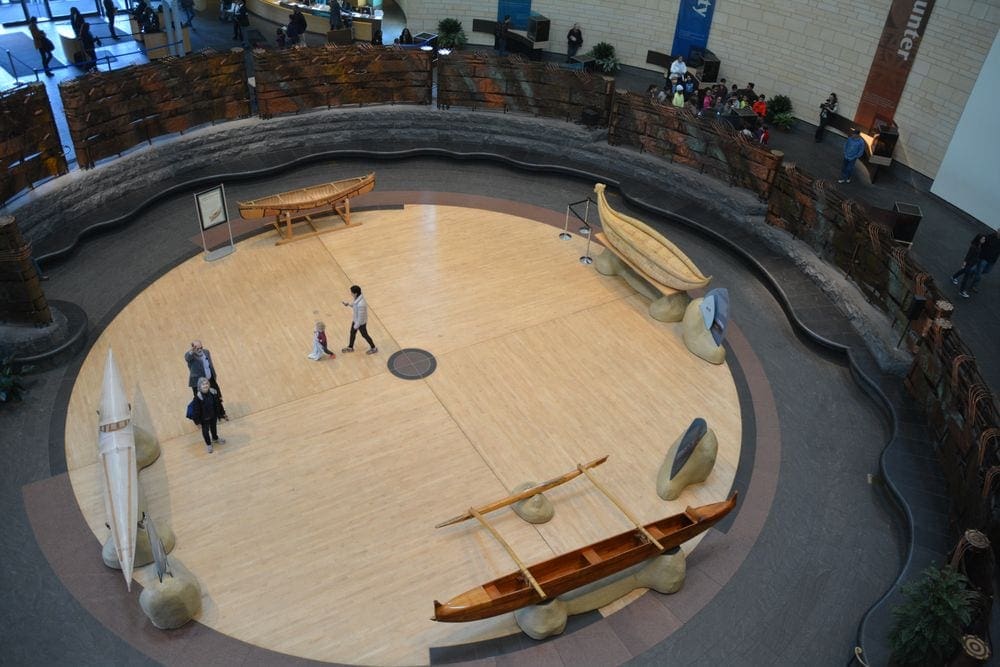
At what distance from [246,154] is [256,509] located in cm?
1180

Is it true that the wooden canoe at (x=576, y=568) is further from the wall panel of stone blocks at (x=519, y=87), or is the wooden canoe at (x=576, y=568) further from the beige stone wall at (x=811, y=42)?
the beige stone wall at (x=811, y=42)

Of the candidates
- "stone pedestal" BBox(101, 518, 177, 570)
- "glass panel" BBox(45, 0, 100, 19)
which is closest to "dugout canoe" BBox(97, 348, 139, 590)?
"stone pedestal" BBox(101, 518, 177, 570)

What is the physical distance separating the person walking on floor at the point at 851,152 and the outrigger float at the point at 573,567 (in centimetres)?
1246

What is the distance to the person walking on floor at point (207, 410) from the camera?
38.3 feet

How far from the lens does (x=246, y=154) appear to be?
2039 centimetres

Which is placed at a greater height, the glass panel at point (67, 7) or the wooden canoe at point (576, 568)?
the glass panel at point (67, 7)

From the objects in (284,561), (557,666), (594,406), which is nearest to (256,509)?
(284,561)

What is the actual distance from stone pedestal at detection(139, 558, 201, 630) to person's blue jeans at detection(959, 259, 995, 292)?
15372 mm

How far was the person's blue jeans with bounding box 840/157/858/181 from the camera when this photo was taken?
779 inches

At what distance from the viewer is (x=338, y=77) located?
2123cm

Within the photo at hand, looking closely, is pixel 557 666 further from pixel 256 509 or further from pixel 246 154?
pixel 246 154

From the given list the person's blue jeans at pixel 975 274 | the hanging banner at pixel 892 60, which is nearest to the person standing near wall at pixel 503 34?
the hanging banner at pixel 892 60

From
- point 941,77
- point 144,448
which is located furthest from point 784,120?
point 144,448

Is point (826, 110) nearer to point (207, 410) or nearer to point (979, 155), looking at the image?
point (979, 155)
